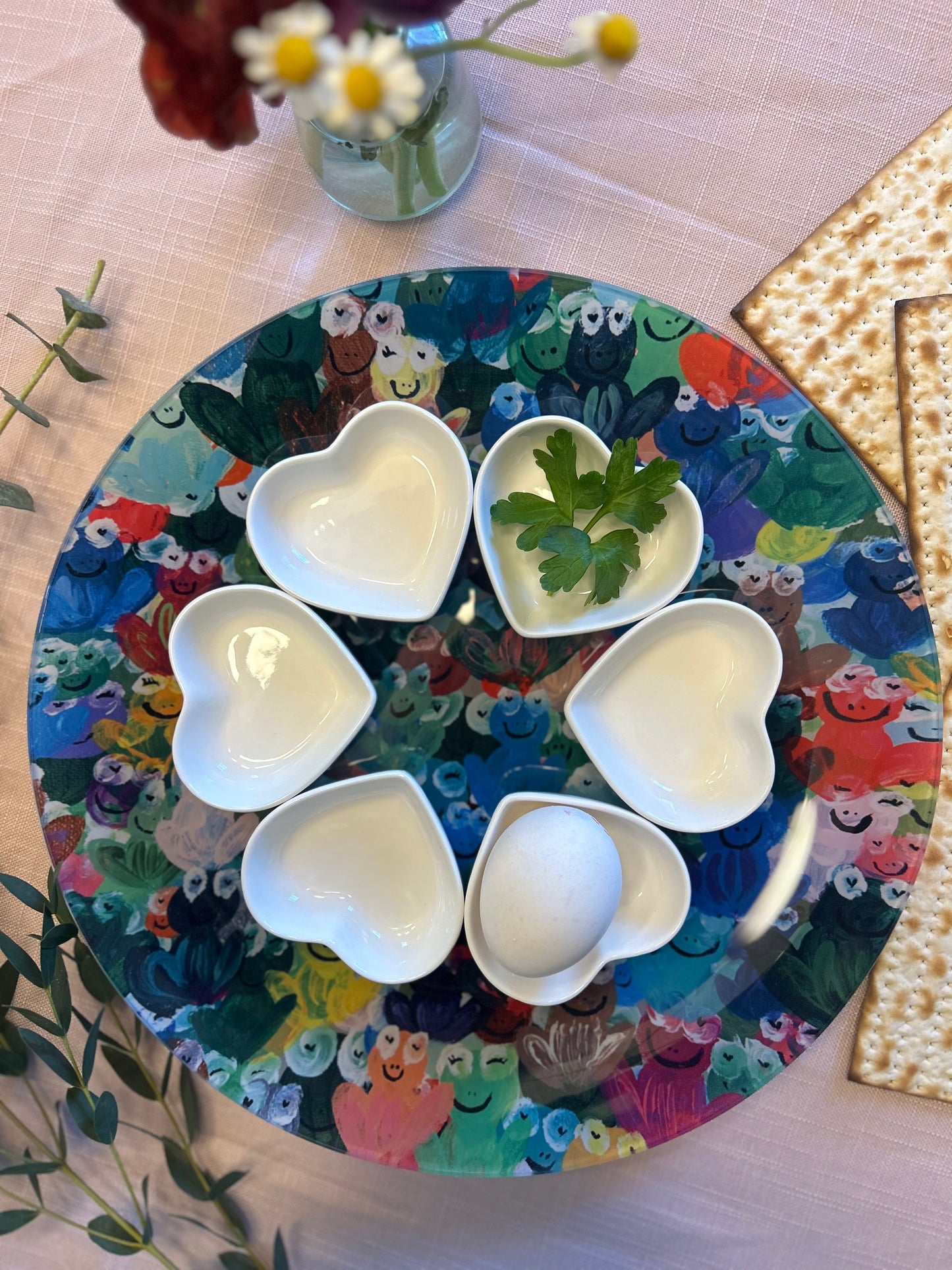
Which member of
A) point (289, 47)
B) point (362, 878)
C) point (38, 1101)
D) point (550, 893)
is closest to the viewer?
point (289, 47)

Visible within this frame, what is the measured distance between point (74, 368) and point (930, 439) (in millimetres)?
729

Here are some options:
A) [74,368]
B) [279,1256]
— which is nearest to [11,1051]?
[279,1256]

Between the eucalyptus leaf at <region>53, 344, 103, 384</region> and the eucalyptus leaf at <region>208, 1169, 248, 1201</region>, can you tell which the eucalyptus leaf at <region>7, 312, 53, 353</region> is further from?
the eucalyptus leaf at <region>208, 1169, 248, 1201</region>

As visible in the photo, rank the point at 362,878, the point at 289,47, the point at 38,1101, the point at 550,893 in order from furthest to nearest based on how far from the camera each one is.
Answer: the point at 38,1101 → the point at 362,878 → the point at 550,893 → the point at 289,47

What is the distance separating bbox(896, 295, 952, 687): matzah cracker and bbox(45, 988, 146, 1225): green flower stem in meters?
0.79

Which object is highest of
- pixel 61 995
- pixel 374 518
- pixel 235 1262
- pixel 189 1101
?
pixel 374 518

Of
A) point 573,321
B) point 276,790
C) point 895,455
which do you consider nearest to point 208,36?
point 573,321

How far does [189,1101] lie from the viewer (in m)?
0.76

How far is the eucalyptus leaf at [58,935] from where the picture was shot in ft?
2.24

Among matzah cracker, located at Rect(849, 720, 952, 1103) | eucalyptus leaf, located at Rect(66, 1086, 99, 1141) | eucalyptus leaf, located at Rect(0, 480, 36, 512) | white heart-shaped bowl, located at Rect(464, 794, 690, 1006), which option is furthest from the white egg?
eucalyptus leaf, located at Rect(0, 480, 36, 512)

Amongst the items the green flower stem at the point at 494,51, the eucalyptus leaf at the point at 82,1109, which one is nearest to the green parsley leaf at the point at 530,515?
the green flower stem at the point at 494,51

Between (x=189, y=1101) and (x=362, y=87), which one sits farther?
(x=189, y=1101)

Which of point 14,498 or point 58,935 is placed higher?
point 14,498

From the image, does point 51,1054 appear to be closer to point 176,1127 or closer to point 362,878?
point 176,1127
